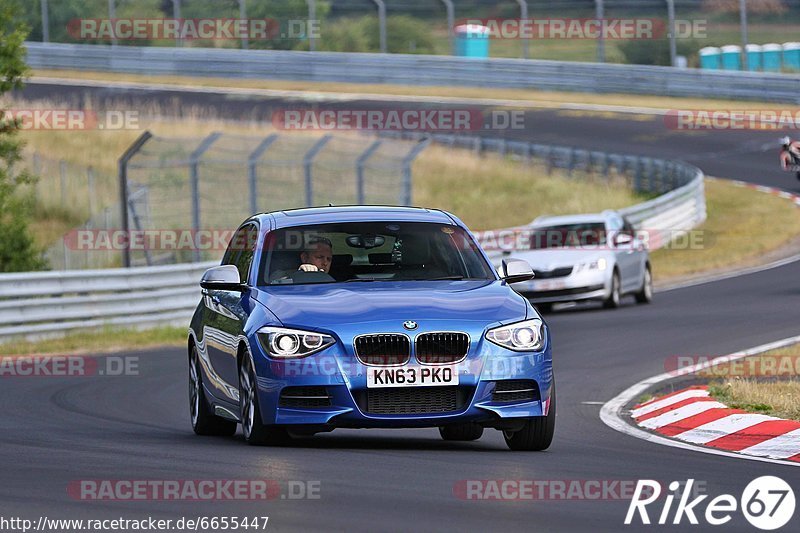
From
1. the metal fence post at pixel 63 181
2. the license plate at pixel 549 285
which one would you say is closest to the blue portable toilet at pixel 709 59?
the metal fence post at pixel 63 181

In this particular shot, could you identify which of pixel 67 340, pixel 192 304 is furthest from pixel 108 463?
pixel 192 304

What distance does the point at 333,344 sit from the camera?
9117 mm

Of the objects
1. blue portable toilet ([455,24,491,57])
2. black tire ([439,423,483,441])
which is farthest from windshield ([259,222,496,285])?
A: blue portable toilet ([455,24,491,57])

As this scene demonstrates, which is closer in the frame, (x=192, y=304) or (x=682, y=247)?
(x=192, y=304)

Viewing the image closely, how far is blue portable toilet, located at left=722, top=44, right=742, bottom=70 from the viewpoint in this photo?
179 ft

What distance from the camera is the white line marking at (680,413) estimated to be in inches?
453

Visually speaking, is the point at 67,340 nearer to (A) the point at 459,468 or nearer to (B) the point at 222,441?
(B) the point at 222,441

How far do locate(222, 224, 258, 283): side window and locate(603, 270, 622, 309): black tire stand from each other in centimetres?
1221

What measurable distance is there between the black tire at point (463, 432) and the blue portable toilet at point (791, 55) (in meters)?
44.2

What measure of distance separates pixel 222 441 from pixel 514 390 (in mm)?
2179

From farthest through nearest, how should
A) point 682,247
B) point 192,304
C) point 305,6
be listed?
1. point 305,6
2. point 682,247
3. point 192,304
